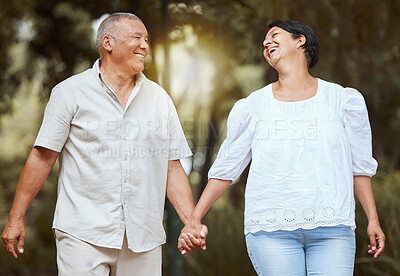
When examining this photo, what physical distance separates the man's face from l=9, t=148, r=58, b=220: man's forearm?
0.65m

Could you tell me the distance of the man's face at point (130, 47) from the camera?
368cm

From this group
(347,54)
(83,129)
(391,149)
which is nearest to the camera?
(83,129)

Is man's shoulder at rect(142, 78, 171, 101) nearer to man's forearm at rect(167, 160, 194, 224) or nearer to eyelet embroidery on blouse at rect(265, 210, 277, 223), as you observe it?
man's forearm at rect(167, 160, 194, 224)

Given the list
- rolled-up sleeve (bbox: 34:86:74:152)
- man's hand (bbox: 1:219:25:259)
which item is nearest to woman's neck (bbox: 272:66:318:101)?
rolled-up sleeve (bbox: 34:86:74:152)

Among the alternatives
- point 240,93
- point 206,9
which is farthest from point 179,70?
point 206,9

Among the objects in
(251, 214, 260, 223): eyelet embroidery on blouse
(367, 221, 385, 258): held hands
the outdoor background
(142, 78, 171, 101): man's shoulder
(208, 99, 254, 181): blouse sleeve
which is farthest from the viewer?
the outdoor background

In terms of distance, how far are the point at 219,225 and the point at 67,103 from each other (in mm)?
3953

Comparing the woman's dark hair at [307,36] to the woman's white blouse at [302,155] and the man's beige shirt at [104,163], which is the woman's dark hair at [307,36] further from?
the man's beige shirt at [104,163]

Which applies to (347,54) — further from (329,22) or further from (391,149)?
(391,149)

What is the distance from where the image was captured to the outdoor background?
616 centimetres

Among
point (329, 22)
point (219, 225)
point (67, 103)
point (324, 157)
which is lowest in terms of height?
point (219, 225)

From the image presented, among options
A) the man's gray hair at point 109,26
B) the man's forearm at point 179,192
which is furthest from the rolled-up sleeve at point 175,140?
the man's gray hair at point 109,26

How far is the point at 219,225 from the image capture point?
7.23 m

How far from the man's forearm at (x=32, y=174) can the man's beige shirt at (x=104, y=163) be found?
74 mm
